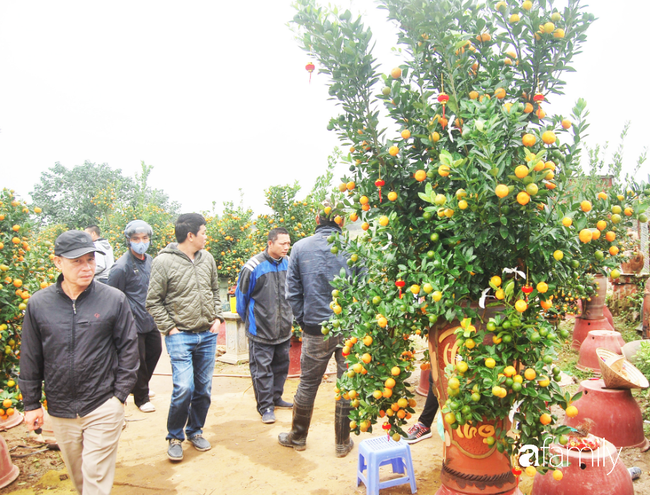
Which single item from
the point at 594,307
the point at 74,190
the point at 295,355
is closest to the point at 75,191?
the point at 74,190

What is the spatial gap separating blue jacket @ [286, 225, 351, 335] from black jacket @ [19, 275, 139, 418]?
62.5 inches

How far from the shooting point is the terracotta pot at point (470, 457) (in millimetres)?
2082

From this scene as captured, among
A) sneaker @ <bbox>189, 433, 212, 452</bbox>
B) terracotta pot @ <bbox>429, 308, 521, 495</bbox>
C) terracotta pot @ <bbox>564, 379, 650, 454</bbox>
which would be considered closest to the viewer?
terracotta pot @ <bbox>429, 308, 521, 495</bbox>

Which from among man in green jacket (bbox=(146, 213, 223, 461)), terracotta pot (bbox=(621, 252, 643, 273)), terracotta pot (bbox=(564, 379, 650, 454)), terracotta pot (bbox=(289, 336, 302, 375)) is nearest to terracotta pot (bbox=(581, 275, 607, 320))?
terracotta pot (bbox=(621, 252, 643, 273))

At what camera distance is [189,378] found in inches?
146

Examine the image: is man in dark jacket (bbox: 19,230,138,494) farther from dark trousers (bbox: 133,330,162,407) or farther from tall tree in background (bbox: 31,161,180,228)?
tall tree in background (bbox: 31,161,180,228)

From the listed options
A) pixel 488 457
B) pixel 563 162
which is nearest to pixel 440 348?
pixel 488 457

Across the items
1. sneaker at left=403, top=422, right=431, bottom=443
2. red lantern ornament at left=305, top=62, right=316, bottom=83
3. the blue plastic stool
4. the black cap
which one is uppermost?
red lantern ornament at left=305, top=62, right=316, bottom=83

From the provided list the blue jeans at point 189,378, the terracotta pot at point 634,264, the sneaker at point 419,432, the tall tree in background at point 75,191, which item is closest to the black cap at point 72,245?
the blue jeans at point 189,378

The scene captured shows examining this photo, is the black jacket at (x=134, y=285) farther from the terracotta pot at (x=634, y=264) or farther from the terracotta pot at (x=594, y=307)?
the terracotta pot at (x=634, y=264)

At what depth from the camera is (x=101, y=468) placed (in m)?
2.62

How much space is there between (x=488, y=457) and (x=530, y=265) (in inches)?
37.4

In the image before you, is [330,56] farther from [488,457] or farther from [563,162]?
[488,457]

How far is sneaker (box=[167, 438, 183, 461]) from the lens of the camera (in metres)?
3.71
